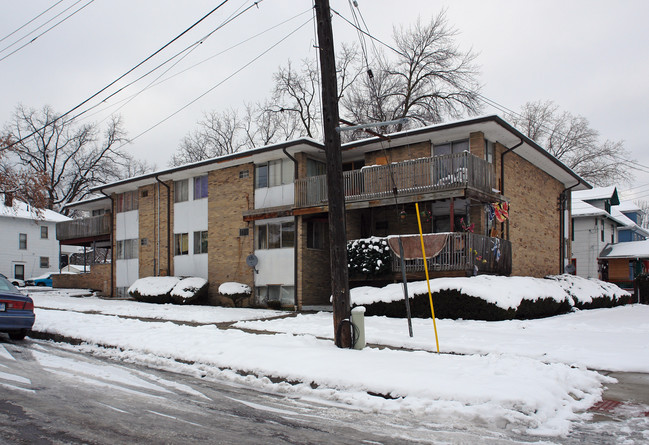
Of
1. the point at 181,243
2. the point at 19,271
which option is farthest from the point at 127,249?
the point at 19,271

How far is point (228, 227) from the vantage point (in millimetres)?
22797

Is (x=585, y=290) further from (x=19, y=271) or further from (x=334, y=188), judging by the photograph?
(x=19, y=271)

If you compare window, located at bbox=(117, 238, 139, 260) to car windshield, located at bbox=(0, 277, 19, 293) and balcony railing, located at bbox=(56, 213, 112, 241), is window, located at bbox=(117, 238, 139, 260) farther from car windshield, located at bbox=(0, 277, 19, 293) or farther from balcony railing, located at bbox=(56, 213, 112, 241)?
car windshield, located at bbox=(0, 277, 19, 293)

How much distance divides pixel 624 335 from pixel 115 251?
24928 millimetres

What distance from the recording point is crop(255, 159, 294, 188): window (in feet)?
69.5

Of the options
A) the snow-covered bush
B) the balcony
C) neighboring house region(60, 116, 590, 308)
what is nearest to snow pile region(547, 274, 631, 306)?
neighboring house region(60, 116, 590, 308)

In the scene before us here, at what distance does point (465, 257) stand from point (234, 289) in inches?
375

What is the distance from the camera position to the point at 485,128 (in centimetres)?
1803

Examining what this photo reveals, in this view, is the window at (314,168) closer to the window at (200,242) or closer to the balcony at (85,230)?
the window at (200,242)

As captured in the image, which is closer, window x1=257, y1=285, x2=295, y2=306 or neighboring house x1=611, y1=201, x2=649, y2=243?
window x1=257, y1=285, x2=295, y2=306

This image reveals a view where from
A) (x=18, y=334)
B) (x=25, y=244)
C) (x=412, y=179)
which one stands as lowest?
(x=18, y=334)

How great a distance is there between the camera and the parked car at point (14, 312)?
36.2 feet

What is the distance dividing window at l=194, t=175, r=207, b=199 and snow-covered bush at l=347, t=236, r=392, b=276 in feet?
29.9

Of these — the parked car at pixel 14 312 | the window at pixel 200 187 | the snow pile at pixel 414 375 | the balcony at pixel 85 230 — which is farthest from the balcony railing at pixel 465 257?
the balcony at pixel 85 230
